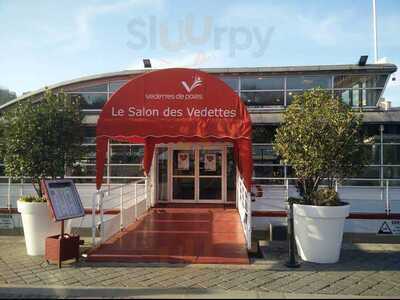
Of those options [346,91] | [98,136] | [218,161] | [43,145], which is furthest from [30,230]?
[346,91]

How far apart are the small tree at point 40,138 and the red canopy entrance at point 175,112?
0.59 meters

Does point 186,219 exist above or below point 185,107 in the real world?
below

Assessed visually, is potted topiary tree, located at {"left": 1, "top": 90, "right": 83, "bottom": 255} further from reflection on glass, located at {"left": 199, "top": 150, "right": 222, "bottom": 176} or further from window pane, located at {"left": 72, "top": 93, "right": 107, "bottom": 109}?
window pane, located at {"left": 72, "top": 93, "right": 107, "bottom": 109}

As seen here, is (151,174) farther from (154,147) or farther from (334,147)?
(334,147)

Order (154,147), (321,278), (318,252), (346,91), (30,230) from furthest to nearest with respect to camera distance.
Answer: (346,91) → (154,147) → (30,230) → (318,252) → (321,278)

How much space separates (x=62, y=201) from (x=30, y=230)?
102 centimetres

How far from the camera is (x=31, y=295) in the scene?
5602 millimetres

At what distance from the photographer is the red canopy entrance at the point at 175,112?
27.6ft

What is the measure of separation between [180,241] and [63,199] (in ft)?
7.99

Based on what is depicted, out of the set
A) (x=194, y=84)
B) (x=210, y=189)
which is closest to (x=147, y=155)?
(x=210, y=189)

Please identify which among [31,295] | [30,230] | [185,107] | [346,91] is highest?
[346,91]

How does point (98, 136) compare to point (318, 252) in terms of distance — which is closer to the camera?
point (318, 252)

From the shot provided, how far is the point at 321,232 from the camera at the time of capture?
730 cm

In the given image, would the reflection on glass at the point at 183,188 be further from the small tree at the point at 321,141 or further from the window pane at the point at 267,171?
the small tree at the point at 321,141
